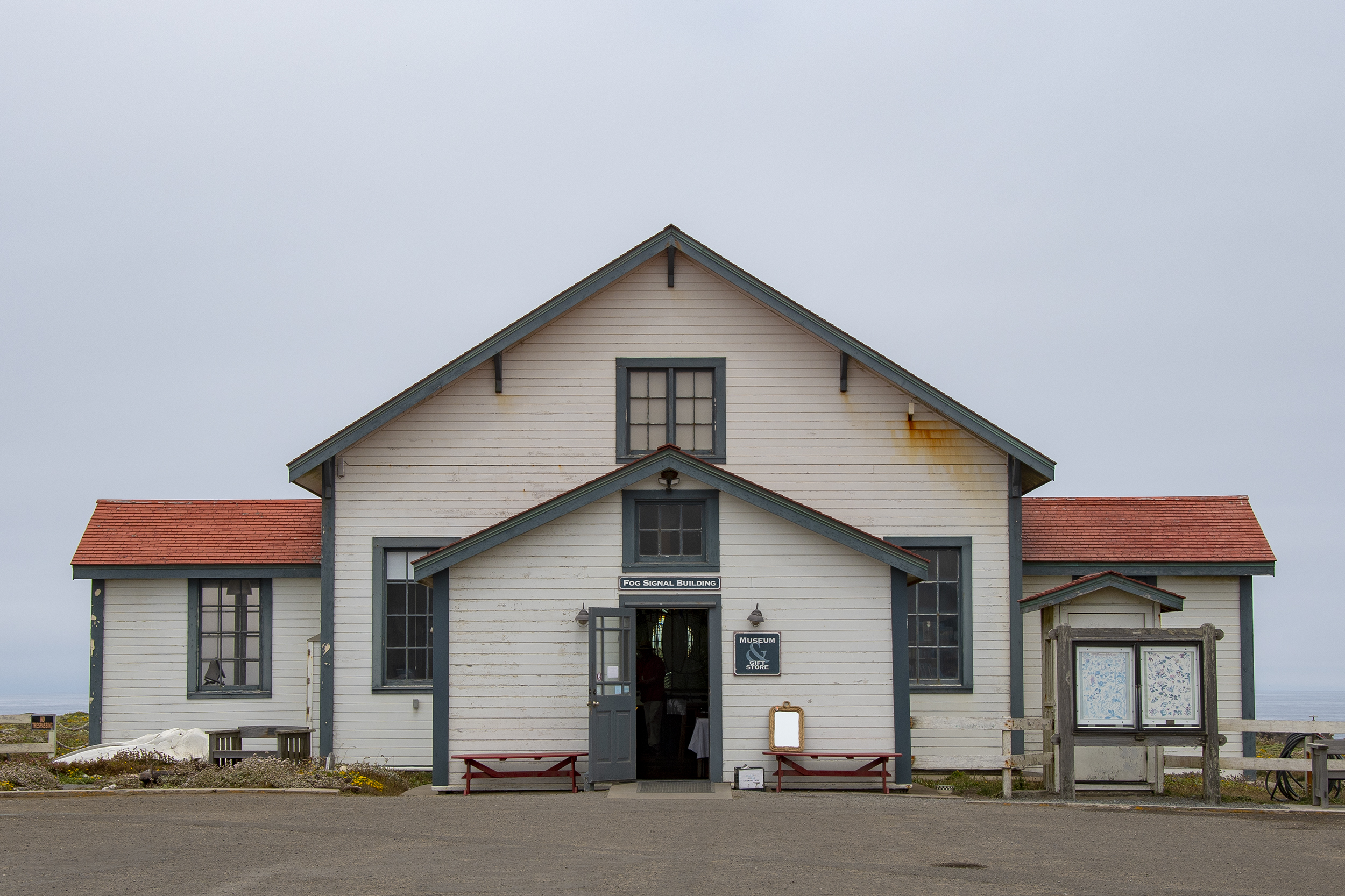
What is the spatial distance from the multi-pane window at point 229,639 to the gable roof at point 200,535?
49 cm

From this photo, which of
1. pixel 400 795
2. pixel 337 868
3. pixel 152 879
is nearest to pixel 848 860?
pixel 337 868

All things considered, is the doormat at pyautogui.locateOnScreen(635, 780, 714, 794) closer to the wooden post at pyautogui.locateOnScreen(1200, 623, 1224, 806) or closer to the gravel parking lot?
the gravel parking lot

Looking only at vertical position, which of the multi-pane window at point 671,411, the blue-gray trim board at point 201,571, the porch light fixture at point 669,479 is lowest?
the blue-gray trim board at point 201,571

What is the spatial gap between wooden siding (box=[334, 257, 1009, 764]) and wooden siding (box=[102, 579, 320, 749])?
138cm

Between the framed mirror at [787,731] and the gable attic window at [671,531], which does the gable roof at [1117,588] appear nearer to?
the framed mirror at [787,731]

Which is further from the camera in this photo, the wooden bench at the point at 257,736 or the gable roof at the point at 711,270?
the gable roof at the point at 711,270

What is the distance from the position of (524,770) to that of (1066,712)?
20.6 feet

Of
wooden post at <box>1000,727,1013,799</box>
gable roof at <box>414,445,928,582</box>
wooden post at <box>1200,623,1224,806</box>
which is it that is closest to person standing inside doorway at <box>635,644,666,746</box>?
gable roof at <box>414,445,928,582</box>

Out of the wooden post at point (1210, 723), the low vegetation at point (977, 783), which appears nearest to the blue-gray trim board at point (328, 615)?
the low vegetation at point (977, 783)

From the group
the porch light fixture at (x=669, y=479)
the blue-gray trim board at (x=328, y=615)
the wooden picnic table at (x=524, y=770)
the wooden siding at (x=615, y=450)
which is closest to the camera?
the wooden picnic table at (x=524, y=770)

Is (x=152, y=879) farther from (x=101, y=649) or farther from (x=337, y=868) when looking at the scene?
(x=101, y=649)

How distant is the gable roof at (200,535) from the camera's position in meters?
19.3

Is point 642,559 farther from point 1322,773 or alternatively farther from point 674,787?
point 1322,773

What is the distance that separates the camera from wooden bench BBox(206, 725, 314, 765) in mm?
16906
